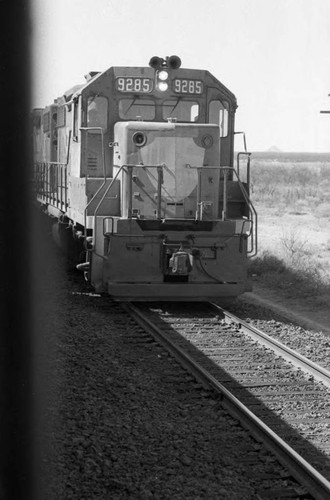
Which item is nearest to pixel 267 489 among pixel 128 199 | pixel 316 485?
pixel 316 485

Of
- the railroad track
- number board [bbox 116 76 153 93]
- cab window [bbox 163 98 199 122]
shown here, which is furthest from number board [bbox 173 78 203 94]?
the railroad track

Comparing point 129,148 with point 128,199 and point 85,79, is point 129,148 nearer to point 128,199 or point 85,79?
point 128,199

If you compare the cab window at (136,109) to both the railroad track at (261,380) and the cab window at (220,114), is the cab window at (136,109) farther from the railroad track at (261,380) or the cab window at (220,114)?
the railroad track at (261,380)

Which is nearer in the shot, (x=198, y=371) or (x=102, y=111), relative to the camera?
(x=198, y=371)

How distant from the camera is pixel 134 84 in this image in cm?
1166

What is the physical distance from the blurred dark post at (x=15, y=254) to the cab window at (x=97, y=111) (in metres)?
5.72

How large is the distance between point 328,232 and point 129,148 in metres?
15.9

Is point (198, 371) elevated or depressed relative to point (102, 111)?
depressed

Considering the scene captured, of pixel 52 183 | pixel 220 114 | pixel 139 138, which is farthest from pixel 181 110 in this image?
pixel 52 183

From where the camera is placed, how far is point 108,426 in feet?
19.7

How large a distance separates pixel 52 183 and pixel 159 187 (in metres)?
5.27

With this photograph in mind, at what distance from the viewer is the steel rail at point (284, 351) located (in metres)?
7.70

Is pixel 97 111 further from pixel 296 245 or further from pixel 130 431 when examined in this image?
pixel 296 245

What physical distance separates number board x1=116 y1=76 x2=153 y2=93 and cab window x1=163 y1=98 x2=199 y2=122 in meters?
0.39
